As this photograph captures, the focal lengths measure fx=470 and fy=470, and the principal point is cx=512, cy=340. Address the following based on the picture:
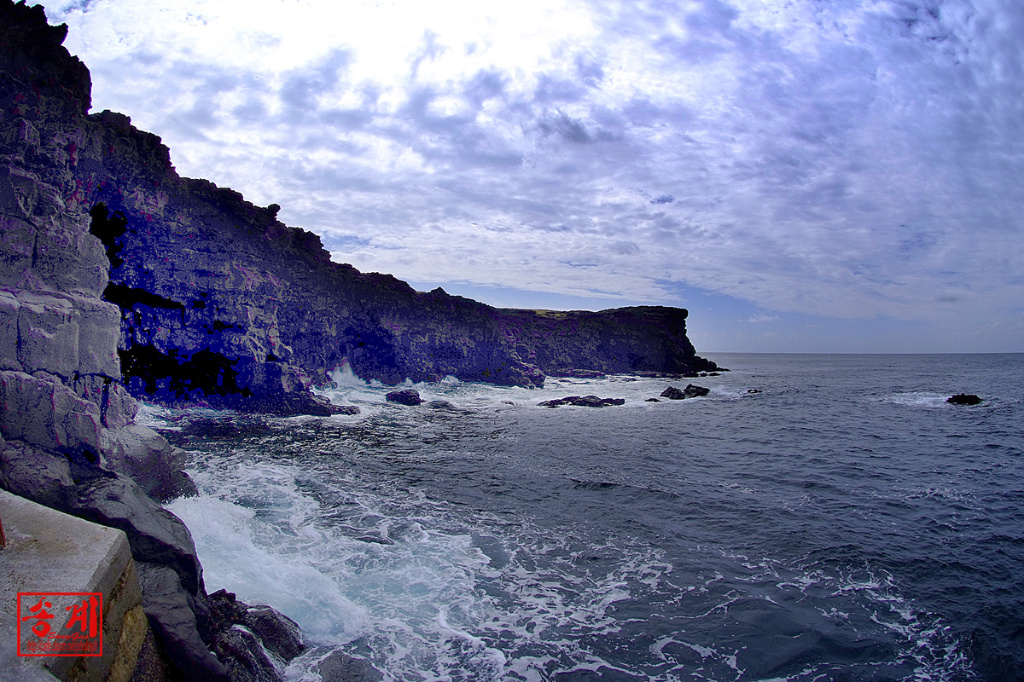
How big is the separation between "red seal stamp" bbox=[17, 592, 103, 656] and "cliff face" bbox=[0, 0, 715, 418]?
22.4 feet

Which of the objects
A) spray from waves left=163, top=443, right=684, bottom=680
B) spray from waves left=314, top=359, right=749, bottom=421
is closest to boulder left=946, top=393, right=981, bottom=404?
spray from waves left=314, top=359, right=749, bottom=421

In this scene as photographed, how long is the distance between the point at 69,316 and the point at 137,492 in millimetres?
4336

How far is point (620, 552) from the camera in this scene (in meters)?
10.4

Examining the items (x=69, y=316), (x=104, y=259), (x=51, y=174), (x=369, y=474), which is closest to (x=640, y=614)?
(x=369, y=474)

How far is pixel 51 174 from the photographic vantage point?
10883 millimetres

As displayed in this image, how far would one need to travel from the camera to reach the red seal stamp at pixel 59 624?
364cm

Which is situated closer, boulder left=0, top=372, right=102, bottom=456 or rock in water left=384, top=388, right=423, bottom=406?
boulder left=0, top=372, right=102, bottom=456

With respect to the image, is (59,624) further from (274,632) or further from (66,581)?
(274,632)

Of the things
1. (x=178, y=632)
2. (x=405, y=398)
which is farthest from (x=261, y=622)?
(x=405, y=398)

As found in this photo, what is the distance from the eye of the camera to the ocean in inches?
282

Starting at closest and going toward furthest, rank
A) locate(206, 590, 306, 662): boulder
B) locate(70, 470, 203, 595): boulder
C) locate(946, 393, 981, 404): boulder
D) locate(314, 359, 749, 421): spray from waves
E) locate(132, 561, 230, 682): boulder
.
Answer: locate(132, 561, 230, 682): boulder
locate(70, 470, 203, 595): boulder
locate(206, 590, 306, 662): boulder
locate(314, 359, 749, 421): spray from waves
locate(946, 393, 981, 404): boulder

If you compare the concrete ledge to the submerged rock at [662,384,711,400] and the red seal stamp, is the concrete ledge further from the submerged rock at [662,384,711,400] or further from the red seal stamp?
the submerged rock at [662,384,711,400]

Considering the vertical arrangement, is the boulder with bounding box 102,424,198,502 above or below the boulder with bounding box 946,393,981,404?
below

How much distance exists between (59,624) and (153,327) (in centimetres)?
2677
